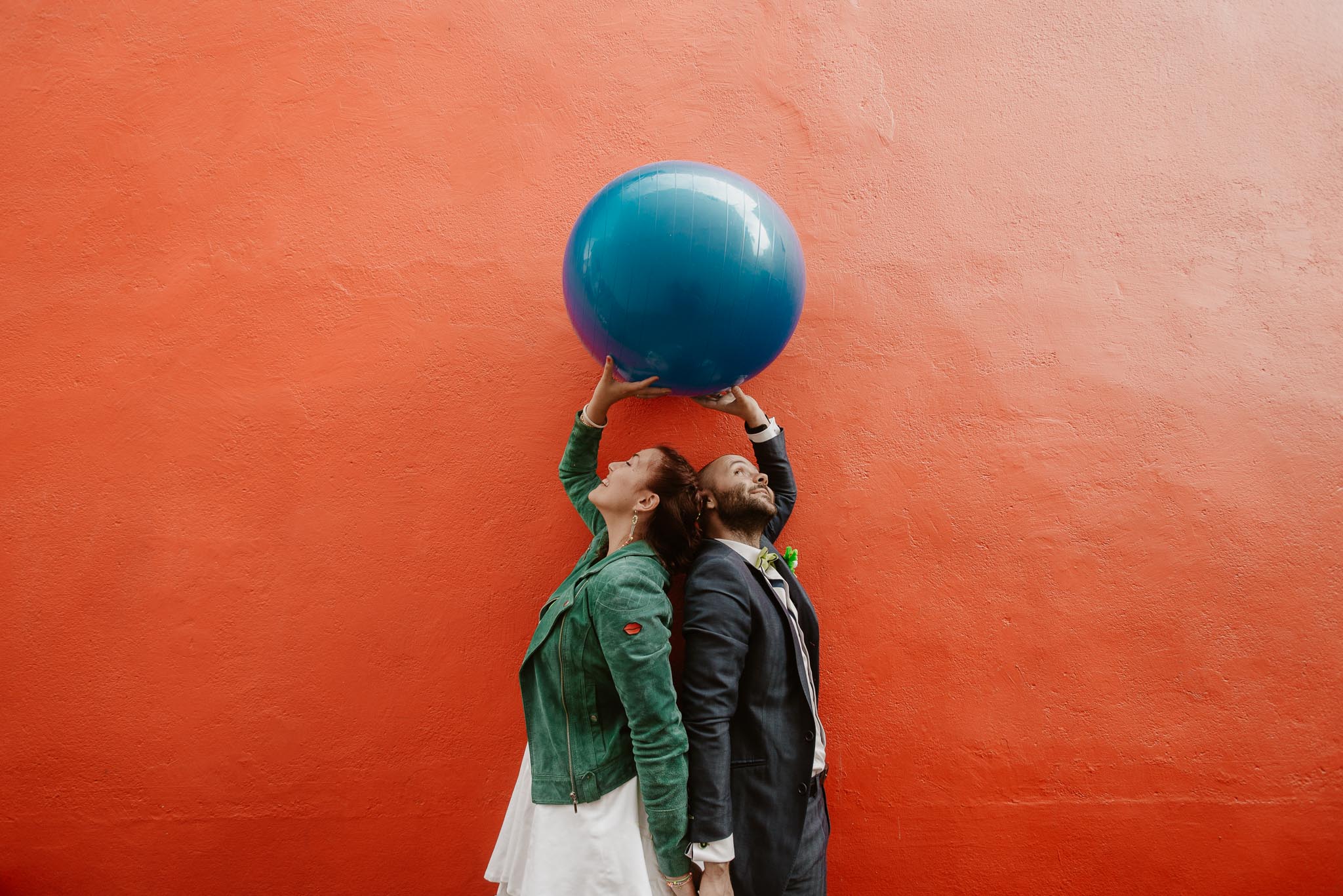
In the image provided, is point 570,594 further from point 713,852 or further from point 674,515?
point 713,852

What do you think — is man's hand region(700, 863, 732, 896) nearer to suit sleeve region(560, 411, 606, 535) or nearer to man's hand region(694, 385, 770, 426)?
suit sleeve region(560, 411, 606, 535)

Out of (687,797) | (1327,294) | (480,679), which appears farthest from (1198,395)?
(480,679)

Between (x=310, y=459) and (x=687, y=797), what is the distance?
1.52 m

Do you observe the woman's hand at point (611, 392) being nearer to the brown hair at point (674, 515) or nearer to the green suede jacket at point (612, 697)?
the brown hair at point (674, 515)

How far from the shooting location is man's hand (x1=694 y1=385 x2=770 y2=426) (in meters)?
1.98

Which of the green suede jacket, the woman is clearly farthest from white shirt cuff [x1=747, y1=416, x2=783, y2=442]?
the green suede jacket

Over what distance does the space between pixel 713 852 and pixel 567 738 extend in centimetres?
43

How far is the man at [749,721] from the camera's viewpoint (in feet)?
5.45

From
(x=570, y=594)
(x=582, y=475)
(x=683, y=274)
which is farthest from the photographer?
(x=582, y=475)

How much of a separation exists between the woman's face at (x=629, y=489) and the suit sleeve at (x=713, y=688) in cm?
28

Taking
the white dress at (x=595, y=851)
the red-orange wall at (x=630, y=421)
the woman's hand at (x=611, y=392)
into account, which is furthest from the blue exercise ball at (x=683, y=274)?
the white dress at (x=595, y=851)

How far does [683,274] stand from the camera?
4.77 feet

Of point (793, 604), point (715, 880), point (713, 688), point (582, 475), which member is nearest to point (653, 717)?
point (713, 688)

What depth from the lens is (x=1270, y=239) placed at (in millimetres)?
2371
